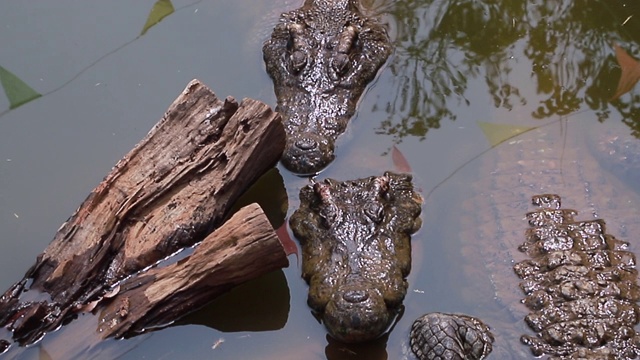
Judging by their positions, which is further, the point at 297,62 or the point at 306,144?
the point at 297,62

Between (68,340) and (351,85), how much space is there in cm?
250

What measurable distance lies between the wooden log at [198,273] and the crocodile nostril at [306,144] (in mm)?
1030

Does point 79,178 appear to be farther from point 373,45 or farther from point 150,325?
point 373,45

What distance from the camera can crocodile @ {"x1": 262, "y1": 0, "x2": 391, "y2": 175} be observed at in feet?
15.6

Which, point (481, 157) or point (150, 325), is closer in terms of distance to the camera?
point (150, 325)

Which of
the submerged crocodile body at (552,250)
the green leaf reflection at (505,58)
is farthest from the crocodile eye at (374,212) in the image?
the green leaf reflection at (505,58)

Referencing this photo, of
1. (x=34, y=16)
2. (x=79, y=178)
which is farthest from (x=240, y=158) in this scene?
(x=34, y=16)

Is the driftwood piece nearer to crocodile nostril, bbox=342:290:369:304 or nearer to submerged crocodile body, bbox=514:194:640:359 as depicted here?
crocodile nostril, bbox=342:290:369:304

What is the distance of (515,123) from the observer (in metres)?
5.01

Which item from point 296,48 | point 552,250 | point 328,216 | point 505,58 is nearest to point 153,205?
point 328,216

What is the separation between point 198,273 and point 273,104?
1.77 meters

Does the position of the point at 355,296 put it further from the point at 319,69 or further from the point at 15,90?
the point at 15,90

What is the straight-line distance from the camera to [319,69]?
5289 millimetres

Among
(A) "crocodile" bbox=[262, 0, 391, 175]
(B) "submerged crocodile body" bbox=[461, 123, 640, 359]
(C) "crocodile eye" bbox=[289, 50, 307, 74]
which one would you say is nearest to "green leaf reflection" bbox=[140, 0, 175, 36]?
(A) "crocodile" bbox=[262, 0, 391, 175]
